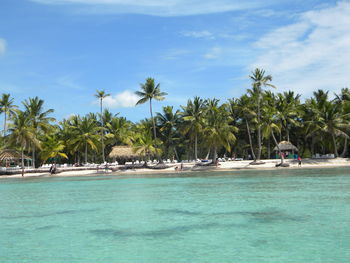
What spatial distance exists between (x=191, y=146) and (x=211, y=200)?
3311cm

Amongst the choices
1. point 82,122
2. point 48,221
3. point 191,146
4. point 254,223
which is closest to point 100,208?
point 48,221

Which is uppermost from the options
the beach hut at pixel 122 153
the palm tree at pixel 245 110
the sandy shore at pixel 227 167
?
the palm tree at pixel 245 110

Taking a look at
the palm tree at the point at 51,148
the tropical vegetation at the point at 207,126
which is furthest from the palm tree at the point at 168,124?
the palm tree at the point at 51,148

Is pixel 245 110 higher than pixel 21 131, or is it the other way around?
pixel 245 110

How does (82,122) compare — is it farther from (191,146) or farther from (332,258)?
(332,258)

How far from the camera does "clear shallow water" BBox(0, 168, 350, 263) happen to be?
23.6 ft

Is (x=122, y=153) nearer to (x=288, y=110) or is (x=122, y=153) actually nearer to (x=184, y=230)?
(x=288, y=110)

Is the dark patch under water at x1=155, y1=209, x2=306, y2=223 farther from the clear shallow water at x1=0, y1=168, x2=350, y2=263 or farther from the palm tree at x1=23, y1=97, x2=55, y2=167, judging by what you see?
the palm tree at x1=23, y1=97, x2=55, y2=167

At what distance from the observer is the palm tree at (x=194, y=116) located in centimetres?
4066

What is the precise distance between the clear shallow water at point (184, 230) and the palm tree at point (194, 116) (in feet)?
83.0

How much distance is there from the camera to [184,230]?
934 cm

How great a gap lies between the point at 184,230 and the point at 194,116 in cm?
3204

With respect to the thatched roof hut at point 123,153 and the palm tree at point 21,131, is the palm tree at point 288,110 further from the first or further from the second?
the palm tree at point 21,131

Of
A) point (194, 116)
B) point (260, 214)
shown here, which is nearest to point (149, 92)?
point (194, 116)
